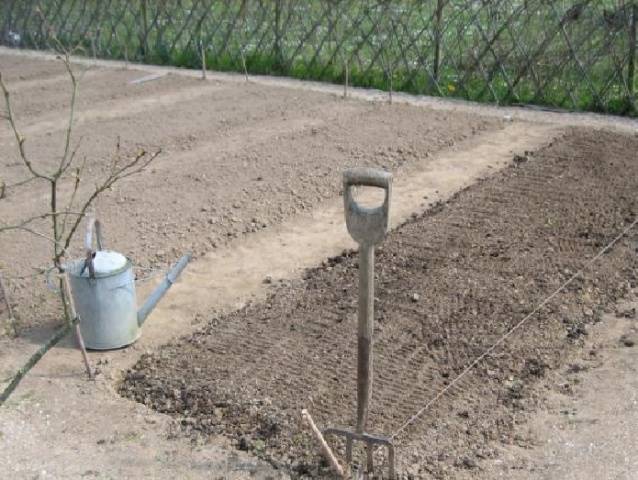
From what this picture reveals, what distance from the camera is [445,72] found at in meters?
10.6

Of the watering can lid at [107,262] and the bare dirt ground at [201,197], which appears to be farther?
the watering can lid at [107,262]

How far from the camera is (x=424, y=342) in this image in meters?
4.35

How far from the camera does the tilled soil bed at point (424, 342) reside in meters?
3.68

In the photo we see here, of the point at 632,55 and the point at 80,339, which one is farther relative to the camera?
the point at 632,55

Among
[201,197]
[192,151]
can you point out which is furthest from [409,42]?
[201,197]

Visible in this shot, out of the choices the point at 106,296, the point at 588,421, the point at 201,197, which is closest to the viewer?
the point at 588,421

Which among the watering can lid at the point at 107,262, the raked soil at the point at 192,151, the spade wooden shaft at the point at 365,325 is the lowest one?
the raked soil at the point at 192,151

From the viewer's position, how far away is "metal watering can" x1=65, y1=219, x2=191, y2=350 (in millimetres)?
4227

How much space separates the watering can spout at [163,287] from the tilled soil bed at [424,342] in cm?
21

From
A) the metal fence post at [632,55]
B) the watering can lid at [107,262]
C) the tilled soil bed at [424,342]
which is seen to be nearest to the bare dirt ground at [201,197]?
the tilled soil bed at [424,342]

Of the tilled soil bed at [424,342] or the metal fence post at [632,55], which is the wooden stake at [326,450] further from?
the metal fence post at [632,55]

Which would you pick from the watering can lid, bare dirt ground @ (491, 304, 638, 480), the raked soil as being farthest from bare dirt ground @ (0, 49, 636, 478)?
the watering can lid

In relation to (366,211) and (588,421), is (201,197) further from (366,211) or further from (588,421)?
(366,211)

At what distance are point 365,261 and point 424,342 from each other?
1.39 metres
